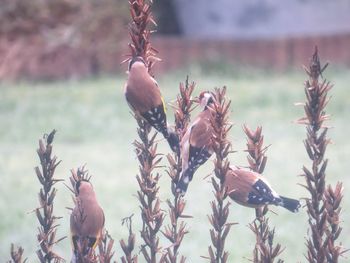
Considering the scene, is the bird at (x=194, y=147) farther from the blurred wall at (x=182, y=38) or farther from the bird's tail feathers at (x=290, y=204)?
the blurred wall at (x=182, y=38)

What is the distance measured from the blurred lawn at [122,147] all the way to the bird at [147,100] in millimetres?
2976

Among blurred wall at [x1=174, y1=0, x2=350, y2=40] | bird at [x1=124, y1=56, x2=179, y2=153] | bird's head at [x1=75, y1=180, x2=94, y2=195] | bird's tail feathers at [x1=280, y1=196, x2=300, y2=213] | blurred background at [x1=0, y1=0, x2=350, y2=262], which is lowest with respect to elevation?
bird's tail feathers at [x1=280, y1=196, x2=300, y2=213]

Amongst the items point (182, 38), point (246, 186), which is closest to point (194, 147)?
point (246, 186)

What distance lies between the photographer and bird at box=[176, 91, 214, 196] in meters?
1.85

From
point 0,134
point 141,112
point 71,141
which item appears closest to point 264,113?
point 71,141

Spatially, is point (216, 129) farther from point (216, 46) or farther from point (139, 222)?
point (216, 46)

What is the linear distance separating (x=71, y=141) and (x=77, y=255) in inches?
283

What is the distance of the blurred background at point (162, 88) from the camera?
21.3ft

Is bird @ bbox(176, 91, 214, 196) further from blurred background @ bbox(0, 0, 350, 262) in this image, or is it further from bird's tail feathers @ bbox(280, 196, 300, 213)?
blurred background @ bbox(0, 0, 350, 262)

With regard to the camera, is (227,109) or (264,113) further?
(264,113)

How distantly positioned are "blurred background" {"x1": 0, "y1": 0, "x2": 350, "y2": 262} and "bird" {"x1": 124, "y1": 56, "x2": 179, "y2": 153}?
339 centimetres

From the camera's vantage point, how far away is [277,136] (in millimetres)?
8773

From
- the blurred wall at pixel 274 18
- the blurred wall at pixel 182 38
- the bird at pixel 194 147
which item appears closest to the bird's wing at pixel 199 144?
the bird at pixel 194 147

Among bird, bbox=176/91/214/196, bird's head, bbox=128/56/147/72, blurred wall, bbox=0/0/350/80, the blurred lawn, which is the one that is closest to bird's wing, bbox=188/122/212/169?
bird, bbox=176/91/214/196
